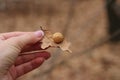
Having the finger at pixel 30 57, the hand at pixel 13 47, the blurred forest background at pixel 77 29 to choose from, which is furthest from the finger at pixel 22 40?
the blurred forest background at pixel 77 29

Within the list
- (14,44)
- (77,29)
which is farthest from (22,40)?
(77,29)

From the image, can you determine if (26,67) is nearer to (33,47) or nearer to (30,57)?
(30,57)

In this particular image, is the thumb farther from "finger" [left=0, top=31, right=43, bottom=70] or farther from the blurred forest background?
the blurred forest background

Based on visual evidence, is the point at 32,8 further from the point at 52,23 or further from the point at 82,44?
the point at 82,44

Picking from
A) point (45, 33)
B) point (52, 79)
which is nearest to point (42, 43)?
point (45, 33)

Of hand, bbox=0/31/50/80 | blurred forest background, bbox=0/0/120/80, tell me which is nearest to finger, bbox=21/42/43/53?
hand, bbox=0/31/50/80

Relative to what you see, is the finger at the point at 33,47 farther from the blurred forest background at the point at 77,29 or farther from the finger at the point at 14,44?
the blurred forest background at the point at 77,29

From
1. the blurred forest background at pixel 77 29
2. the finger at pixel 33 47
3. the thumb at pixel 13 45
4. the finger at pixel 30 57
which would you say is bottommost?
the thumb at pixel 13 45

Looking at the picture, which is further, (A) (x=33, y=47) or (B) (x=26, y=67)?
(B) (x=26, y=67)
